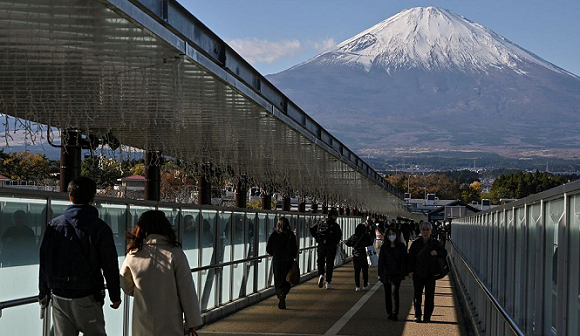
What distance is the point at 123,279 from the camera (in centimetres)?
808


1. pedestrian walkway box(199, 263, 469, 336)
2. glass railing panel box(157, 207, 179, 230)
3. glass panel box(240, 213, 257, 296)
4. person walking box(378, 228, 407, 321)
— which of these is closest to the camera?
glass railing panel box(157, 207, 179, 230)

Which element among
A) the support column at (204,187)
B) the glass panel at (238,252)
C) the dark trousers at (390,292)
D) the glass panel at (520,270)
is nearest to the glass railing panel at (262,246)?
the support column at (204,187)

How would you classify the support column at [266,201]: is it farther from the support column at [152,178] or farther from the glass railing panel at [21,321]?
the glass railing panel at [21,321]

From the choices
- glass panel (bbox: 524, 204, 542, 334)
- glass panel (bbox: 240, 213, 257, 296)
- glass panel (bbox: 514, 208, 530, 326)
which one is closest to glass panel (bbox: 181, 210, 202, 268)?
glass panel (bbox: 240, 213, 257, 296)

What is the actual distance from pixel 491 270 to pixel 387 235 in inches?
134

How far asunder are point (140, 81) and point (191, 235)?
4551 mm

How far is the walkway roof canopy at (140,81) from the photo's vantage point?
25.9 ft

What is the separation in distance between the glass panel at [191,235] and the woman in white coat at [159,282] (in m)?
6.46

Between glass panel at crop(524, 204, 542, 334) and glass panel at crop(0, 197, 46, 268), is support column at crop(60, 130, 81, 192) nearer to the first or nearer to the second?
glass panel at crop(0, 197, 46, 268)

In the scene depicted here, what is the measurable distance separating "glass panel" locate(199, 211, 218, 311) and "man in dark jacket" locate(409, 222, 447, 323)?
3.32m

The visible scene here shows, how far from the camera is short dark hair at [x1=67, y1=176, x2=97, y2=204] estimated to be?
7.79 metres

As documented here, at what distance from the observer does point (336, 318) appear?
1675 cm

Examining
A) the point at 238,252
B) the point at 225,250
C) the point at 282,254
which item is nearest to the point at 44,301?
the point at 225,250

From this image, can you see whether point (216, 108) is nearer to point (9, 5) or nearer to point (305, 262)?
point (9, 5)
